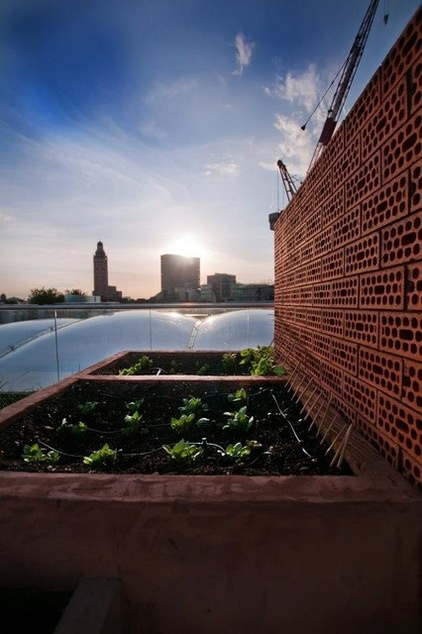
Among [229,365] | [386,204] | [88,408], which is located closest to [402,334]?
[386,204]

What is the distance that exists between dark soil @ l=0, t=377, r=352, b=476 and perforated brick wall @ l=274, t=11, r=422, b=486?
1.21ft

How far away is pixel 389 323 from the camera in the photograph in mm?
1865

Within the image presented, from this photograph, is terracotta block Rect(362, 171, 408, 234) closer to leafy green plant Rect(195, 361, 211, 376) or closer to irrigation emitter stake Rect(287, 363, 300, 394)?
irrigation emitter stake Rect(287, 363, 300, 394)

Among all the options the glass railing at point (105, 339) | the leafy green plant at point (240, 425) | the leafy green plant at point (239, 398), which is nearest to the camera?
the leafy green plant at point (240, 425)

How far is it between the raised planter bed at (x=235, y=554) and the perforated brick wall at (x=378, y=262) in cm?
36

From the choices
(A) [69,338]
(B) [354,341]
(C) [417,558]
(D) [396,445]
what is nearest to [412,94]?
(B) [354,341]

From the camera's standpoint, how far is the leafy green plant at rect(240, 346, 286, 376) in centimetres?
425

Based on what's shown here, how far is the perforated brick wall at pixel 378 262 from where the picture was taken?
1617mm

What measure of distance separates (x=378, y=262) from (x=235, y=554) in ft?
5.27

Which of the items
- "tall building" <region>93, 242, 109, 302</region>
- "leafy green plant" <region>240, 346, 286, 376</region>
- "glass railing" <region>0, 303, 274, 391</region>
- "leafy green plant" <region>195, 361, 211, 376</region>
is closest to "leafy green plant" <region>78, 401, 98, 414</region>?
"leafy green plant" <region>240, 346, 286, 376</region>

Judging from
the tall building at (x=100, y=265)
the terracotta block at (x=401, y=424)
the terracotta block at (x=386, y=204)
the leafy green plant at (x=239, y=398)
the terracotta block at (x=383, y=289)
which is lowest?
the leafy green plant at (x=239, y=398)

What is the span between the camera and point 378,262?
6.53 ft

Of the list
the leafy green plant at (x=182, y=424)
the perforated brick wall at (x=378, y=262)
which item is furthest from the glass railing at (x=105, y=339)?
the perforated brick wall at (x=378, y=262)

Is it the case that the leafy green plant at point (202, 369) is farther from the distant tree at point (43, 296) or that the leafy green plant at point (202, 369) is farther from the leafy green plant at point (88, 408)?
the distant tree at point (43, 296)
